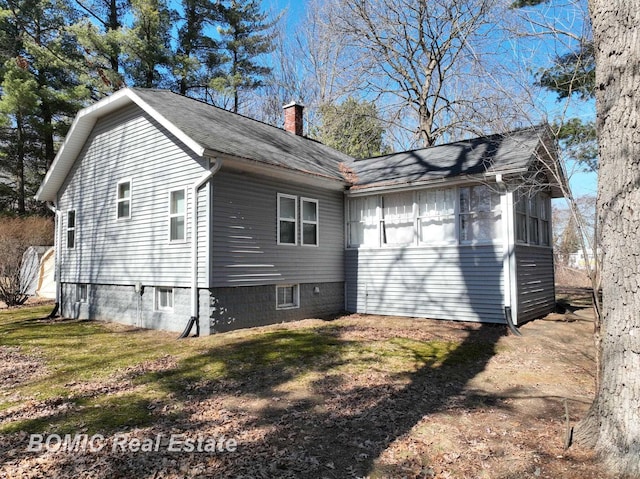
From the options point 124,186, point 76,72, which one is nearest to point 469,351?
point 124,186

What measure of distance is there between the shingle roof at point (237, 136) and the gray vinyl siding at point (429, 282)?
9.11 feet

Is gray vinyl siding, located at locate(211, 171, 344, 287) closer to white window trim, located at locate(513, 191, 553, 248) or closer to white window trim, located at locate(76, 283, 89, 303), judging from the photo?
white window trim, located at locate(513, 191, 553, 248)

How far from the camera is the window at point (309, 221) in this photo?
450 inches

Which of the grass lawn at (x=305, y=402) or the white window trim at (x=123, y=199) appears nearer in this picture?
the grass lawn at (x=305, y=402)

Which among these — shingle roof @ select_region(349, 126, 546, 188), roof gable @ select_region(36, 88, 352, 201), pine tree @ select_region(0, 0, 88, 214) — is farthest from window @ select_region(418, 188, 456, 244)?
pine tree @ select_region(0, 0, 88, 214)

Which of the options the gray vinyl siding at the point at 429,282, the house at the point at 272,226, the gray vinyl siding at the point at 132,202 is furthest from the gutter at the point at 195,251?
the gray vinyl siding at the point at 429,282

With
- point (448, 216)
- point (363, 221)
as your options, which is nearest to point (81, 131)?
point (363, 221)

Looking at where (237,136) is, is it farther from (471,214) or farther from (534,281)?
(534,281)

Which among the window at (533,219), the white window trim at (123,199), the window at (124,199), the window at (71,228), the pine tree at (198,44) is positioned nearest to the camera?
the window at (533,219)

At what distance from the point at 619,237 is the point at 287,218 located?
799cm

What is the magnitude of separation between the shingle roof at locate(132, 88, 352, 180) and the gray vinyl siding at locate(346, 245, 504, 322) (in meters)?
2.78

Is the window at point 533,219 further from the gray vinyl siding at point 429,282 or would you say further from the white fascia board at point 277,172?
the white fascia board at point 277,172

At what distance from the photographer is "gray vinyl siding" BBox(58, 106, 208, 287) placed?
991 cm

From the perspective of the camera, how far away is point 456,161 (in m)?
11.3
